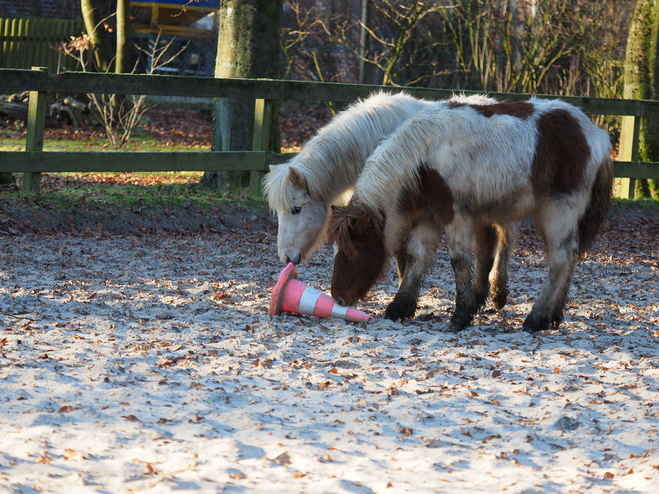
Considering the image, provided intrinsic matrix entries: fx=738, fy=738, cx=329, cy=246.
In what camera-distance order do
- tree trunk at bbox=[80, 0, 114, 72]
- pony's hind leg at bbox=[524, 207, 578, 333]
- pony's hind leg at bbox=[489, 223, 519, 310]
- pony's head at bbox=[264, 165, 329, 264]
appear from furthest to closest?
tree trunk at bbox=[80, 0, 114, 72] < pony's hind leg at bbox=[489, 223, 519, 310] < pony's head at bbox=[264, 165, 329, 264] < pony's hind leg at bbox=[524, 207, 578, 333]

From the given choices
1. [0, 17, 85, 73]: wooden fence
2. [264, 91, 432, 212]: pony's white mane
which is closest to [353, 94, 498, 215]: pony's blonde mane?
[264, 91, 432, 212]: pony's white mane

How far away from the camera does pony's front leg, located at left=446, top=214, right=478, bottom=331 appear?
4.75 m

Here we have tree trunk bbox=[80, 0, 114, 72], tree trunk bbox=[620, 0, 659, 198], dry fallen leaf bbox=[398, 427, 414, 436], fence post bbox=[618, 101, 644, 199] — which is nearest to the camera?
dry fallen leaf bbox=[398, 427, 414, 436]

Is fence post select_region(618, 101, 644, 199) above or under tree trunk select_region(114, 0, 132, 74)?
under

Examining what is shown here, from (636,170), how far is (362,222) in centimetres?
630

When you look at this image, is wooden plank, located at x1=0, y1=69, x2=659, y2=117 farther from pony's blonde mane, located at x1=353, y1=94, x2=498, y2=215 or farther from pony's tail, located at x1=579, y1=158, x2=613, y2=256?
pony's blonde mane, located at x1=353, y1=94, x2=498, y2=215

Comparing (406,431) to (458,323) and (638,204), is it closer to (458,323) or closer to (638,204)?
(458,323)

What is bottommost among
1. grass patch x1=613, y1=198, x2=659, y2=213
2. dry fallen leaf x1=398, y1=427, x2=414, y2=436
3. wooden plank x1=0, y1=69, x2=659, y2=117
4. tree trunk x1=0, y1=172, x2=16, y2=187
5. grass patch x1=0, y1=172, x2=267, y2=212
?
dry fallen leaf x1=398, y1=427, x2=414, y2=436

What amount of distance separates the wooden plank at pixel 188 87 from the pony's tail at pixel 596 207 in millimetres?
3289

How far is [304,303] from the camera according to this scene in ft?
15.8

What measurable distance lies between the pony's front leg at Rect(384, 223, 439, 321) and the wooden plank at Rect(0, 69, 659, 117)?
11.5 feet

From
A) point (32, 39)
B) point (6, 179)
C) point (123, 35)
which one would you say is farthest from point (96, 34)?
point (6, 179)

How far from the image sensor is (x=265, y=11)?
8680 mm

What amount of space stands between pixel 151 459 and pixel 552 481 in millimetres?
1462
